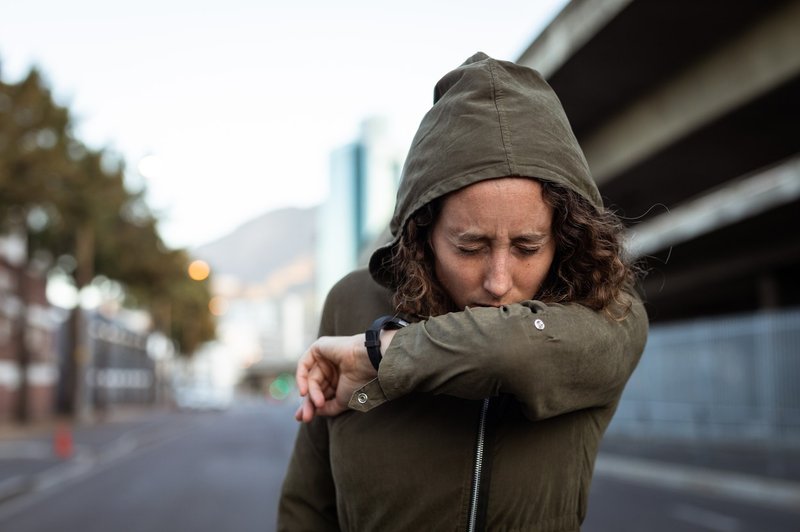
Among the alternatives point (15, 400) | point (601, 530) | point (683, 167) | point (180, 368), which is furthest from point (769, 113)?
point (180, 368)

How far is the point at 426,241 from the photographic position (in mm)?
1892

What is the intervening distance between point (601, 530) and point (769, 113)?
4537mm

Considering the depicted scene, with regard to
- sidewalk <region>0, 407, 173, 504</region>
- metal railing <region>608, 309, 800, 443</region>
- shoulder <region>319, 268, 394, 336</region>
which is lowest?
sidewalk <region>0, 407, 173, 504</region>

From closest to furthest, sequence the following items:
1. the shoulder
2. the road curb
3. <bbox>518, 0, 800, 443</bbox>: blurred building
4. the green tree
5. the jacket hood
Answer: the jacket hood → the shoulder → <bbox>518, 0, 800, 443</bbox>: blurred building → the road curb → the green tree

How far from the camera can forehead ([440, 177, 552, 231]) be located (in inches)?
66.2

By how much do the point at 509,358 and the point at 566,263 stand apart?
1.13ft

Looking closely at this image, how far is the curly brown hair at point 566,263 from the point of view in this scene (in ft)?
5.73

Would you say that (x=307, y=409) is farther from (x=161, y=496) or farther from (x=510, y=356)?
(x=161, y=496)

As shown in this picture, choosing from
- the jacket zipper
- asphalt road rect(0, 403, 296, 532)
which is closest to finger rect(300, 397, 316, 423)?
the jacket zipper

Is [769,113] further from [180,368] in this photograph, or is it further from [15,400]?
[180,368]

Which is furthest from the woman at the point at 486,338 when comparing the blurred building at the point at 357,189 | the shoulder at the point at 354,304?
the blurred building at the point at 357,189

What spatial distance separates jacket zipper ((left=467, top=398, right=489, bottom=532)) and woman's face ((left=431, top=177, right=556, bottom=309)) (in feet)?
0.73

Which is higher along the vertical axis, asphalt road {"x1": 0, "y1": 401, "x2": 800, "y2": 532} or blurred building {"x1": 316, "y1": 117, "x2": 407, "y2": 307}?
blurred building {"x1": 316, "y1": 117, "x2": 407, "y2": 307}

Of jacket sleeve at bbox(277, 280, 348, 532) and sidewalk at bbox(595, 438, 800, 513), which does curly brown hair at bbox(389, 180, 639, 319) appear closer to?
jacket sleeve at bbox(277, 280, 348, 532)
